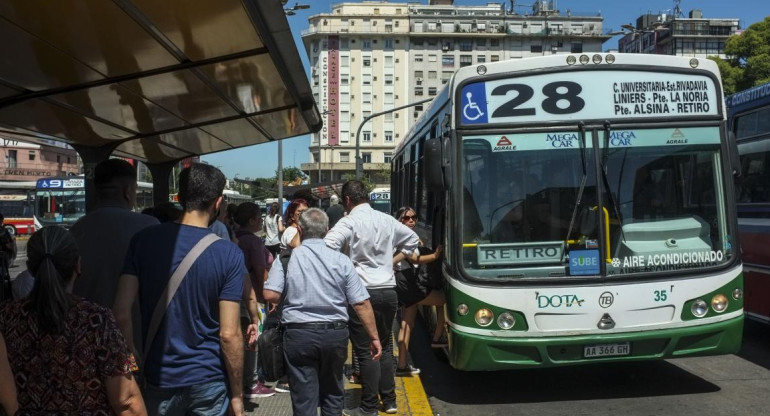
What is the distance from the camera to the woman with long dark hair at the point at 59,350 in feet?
8.33

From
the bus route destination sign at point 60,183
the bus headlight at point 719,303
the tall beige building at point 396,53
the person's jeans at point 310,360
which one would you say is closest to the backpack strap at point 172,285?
the person's jeans at point 310,360

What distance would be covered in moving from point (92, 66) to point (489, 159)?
11.0ft

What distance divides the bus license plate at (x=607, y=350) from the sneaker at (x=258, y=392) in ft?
9.53

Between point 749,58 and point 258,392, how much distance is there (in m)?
37.0

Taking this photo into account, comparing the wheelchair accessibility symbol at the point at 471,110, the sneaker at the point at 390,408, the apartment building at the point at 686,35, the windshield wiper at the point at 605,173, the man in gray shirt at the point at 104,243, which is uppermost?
the apartment building at the point at 686,35

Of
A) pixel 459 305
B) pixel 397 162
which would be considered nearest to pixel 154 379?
pixel 459 305

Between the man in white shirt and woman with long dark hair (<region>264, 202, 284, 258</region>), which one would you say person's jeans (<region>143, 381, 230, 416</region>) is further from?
woman with long dark hair (<region>264, 202, 284, 258</region>)

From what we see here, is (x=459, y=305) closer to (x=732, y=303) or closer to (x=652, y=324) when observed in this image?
(x=652, y=324)

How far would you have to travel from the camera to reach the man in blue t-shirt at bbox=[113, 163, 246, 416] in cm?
318

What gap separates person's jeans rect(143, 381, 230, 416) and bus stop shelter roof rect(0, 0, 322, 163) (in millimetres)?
2014

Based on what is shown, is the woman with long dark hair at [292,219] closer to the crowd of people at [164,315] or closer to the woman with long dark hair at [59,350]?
the crowd of people at [164,315]

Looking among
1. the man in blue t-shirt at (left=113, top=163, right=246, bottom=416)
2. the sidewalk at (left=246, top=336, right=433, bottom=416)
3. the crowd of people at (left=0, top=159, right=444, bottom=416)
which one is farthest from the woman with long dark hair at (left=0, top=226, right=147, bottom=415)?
the sidewalk at (left=246, top=336, right=433, bottom=416)

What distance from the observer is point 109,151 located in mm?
7762

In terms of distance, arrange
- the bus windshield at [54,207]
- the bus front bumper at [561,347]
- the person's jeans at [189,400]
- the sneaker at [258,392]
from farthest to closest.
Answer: the bus windshield at [54,207] < the sneaker at [258,392] < the bus front bumper at [561,347] < the person's jeans at [189,400]
